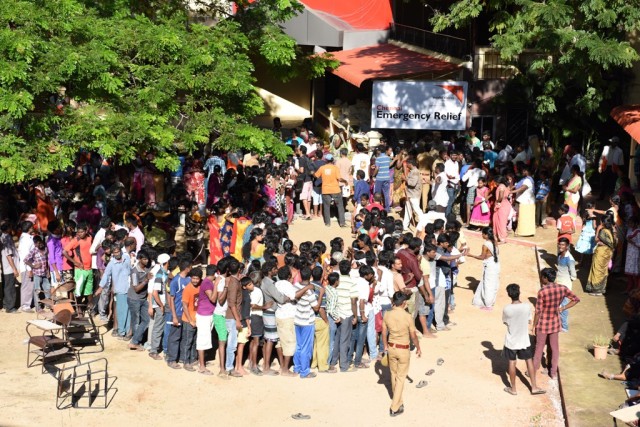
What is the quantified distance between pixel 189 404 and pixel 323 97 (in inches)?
744

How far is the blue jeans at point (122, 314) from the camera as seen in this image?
547 inches

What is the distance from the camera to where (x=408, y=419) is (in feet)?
38.0

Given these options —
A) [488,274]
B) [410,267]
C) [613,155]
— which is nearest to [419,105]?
[613,155]

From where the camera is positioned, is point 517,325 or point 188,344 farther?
point 188,344

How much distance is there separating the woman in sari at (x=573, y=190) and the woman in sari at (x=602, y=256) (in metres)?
2.24

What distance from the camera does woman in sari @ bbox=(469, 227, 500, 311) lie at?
14.7 m

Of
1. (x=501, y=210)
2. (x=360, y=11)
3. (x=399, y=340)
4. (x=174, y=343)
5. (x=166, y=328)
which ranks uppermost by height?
(x=360, y=11)

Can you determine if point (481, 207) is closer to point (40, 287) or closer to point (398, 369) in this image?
point (398, 369)

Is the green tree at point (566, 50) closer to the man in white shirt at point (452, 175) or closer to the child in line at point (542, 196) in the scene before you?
the child in line at point (542, 196)

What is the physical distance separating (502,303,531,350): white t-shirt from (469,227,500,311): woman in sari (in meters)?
2.73

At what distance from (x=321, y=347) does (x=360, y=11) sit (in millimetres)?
18794

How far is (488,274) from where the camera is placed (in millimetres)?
14977

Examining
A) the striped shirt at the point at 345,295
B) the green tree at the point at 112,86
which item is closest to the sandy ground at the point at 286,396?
the striped shirt at the point at 345,295

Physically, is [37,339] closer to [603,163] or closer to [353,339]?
[353,339]
